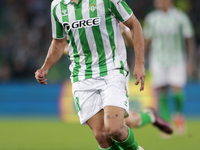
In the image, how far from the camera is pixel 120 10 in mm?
3529

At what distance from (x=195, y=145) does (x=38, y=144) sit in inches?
87.5

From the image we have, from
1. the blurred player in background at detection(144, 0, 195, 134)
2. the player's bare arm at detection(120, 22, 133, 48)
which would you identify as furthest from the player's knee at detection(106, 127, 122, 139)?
the blurred player in background at detection(144, 0, 195, 134)

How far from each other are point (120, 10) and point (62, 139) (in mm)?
3231

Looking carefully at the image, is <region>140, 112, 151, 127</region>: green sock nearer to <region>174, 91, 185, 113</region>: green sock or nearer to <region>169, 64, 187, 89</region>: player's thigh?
<region>174, 91, 185, 113</region>: green sock

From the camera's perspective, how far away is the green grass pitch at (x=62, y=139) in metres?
5.27

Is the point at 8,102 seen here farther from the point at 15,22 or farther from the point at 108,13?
the point at 108,13

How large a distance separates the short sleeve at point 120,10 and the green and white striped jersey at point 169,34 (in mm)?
3777

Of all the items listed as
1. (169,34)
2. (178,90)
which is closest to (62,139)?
(178,90)

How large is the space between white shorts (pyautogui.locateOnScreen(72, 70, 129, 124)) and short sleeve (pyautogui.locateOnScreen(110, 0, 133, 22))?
0.51 m

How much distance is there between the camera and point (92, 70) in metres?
3.64

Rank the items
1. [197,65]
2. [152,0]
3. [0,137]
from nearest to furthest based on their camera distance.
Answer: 1. [0,137]
2. [197,65]
3. [152,0]

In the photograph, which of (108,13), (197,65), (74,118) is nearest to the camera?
(108,13)

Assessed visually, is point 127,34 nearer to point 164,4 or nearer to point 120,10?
point 120,10

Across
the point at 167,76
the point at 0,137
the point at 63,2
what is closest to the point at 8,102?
the point at 0,137
